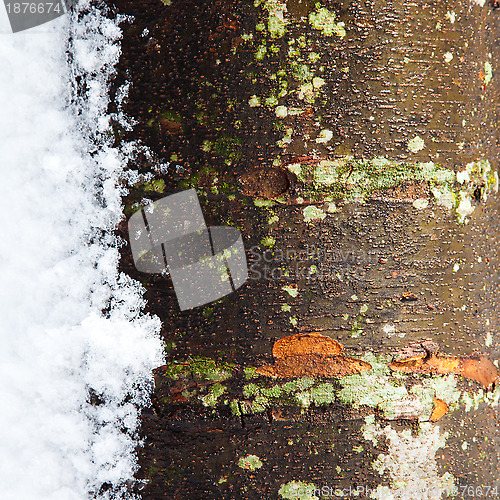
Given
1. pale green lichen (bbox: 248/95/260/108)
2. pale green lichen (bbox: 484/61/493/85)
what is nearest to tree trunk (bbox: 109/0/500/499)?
pale green lichen (bbox: 248/95/260/108)

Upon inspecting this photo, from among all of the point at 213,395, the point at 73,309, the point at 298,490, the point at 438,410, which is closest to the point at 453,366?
the point at 438,410

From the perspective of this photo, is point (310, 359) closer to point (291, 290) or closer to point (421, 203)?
point (291, 290)

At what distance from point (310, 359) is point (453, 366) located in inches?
16.1

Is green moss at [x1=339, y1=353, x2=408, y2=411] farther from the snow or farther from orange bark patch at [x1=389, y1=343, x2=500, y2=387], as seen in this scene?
the snow

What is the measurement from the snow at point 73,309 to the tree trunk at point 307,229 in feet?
0.24

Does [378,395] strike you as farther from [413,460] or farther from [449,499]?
[449,499]

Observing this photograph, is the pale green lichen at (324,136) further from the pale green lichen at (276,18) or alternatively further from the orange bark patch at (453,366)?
the orange bark patch at (453,366)

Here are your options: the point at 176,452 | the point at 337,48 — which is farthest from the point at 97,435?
the point at 337,48

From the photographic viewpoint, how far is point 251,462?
0.90m

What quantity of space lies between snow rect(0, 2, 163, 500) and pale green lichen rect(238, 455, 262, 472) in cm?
29

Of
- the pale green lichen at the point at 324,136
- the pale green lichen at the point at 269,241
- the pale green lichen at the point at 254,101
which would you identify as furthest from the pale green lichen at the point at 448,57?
the pale green lichen at the point at 269,241

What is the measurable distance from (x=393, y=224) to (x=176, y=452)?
82 cm

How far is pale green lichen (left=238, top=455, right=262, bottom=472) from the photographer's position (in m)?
0.90

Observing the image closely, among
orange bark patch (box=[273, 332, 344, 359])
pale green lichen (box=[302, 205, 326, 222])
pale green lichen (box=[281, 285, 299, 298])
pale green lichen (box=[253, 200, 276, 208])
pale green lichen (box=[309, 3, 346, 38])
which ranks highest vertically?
pale green lichen (box=[309, 3, 346, 38])
